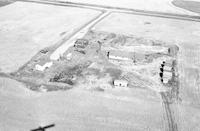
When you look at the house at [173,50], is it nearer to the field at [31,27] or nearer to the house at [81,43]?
the house at [81,43]

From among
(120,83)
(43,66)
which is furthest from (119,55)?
(43,66)

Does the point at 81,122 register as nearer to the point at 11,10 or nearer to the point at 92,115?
the point at 92,115

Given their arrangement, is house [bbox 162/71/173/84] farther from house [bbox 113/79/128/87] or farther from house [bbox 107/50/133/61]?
house [bbox 107/50/133/61]

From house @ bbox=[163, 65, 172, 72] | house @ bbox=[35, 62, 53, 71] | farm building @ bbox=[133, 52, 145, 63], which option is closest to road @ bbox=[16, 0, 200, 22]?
farm building @ bbox=[133, 52, 145, 63]

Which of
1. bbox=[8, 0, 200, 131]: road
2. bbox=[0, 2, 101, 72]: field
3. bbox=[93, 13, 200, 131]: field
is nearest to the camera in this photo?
bbox=[8, 0, 200, 131]: road

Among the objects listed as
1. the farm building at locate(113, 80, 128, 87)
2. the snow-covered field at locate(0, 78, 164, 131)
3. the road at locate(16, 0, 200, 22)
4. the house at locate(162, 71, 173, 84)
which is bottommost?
the snow-covered field at locate(0, 78, 164, 131)

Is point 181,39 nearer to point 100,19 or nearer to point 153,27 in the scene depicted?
point 153,27

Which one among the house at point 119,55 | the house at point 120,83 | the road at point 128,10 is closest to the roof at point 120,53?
the house at point 119,55
